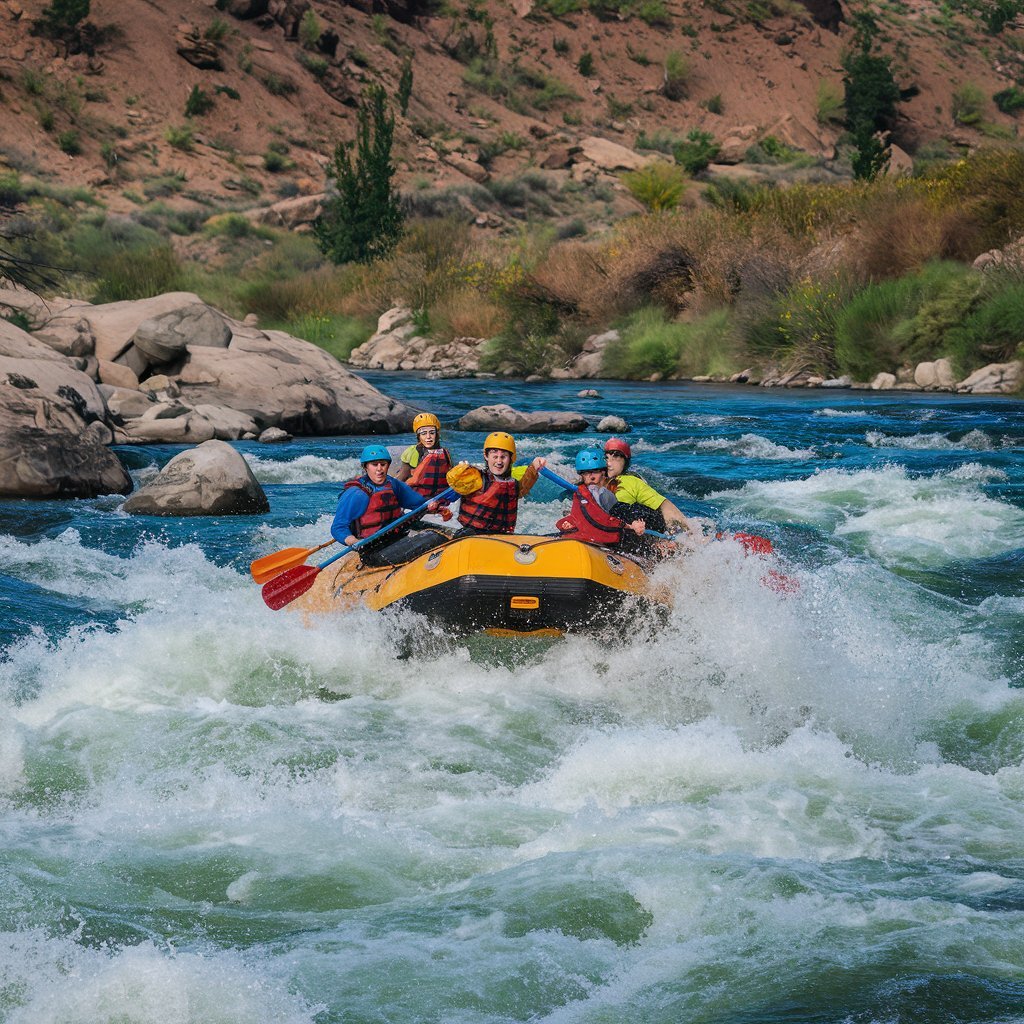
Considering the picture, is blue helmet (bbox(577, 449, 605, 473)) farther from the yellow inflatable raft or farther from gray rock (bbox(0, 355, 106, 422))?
gray rock (bbox(0, 355, 106, 422))

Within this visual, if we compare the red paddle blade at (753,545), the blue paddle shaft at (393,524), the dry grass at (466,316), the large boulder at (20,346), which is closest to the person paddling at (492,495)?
the blue paddle shaft at (393,524)

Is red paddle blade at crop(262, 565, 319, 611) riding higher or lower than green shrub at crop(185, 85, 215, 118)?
lower

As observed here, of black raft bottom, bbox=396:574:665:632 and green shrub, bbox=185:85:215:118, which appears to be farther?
green shrub, bbox=185:85:215:118

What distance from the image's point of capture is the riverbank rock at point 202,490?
10219 millimetres

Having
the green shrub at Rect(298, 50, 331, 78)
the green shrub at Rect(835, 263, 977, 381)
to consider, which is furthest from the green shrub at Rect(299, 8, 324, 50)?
the green shrub at Rect(835, 263, 977, 381)

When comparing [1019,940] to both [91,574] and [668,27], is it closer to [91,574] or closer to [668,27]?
[91,574]

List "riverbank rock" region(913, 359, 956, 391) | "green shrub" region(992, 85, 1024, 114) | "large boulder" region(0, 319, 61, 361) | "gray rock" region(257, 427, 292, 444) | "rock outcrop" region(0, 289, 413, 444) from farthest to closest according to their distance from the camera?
"green shrub" region(992, 85, 1024, 114) → "riverbank rock" region(913, 359, 956, 391) → "gray rock" region(257, 427, 292, 444) → "rock outcrop" region(0, 289, 413, 444) → "large boulder" region(0, 319, 61, 361)

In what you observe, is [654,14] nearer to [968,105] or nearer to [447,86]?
[447,86]

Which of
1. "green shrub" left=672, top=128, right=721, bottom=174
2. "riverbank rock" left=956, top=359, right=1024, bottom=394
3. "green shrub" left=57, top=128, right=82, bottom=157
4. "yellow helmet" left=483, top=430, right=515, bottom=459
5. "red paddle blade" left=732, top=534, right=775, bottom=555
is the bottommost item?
"riverbank rock" left=956, top=359, right=1024, bottom=394

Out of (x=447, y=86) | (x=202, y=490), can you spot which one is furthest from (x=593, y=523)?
(x=447, y=86)

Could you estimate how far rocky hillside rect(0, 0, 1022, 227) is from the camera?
41.1 metres

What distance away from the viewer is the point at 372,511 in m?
7.76

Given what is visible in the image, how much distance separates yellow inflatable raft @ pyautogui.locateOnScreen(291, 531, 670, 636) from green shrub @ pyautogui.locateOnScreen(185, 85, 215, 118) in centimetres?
4022

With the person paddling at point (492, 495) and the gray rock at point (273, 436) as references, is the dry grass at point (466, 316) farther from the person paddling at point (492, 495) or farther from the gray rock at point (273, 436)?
the person paddling at point (492, 495)
